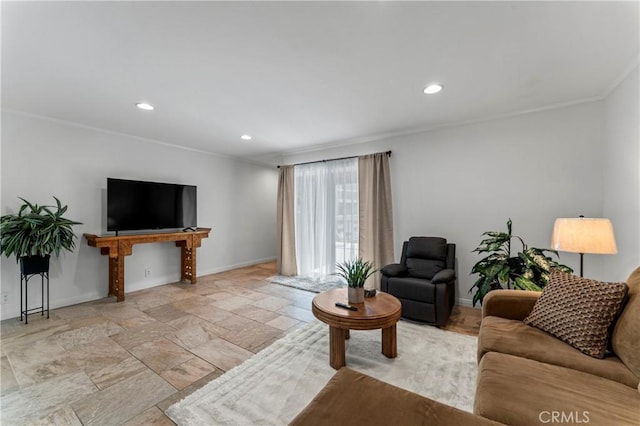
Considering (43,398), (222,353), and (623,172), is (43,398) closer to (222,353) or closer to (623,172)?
(222,353)

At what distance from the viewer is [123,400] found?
1.85 meters

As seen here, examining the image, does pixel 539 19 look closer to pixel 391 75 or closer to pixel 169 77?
pixel 391 75

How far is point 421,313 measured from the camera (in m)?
2.99

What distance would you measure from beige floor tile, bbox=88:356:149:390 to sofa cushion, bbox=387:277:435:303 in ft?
8.31

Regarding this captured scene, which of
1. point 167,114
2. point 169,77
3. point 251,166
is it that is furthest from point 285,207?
point 169,77

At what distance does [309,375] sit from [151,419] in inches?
41.6

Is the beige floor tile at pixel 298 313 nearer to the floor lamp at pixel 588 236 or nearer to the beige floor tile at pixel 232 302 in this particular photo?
the beige floor tile at pixel 232 302

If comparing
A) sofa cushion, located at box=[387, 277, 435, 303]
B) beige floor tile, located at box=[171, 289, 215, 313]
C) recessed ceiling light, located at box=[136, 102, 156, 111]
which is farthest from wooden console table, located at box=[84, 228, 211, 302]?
sofa cushion, located at box=[387, 277, 435, 303]

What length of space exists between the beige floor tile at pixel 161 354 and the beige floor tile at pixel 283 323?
2.97 ft

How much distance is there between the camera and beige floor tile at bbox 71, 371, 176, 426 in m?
1.70

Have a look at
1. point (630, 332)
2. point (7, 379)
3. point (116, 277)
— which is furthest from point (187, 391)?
point (116, 277)

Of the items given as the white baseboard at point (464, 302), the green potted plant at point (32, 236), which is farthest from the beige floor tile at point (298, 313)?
the green potted plant at point (32, 236)

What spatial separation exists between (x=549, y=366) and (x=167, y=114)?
164 inches

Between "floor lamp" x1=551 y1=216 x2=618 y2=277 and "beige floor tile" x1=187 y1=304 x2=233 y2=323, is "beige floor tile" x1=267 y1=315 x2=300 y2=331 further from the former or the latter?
"floor lamp" x1=551 y1=216 x2=618 y2=277
